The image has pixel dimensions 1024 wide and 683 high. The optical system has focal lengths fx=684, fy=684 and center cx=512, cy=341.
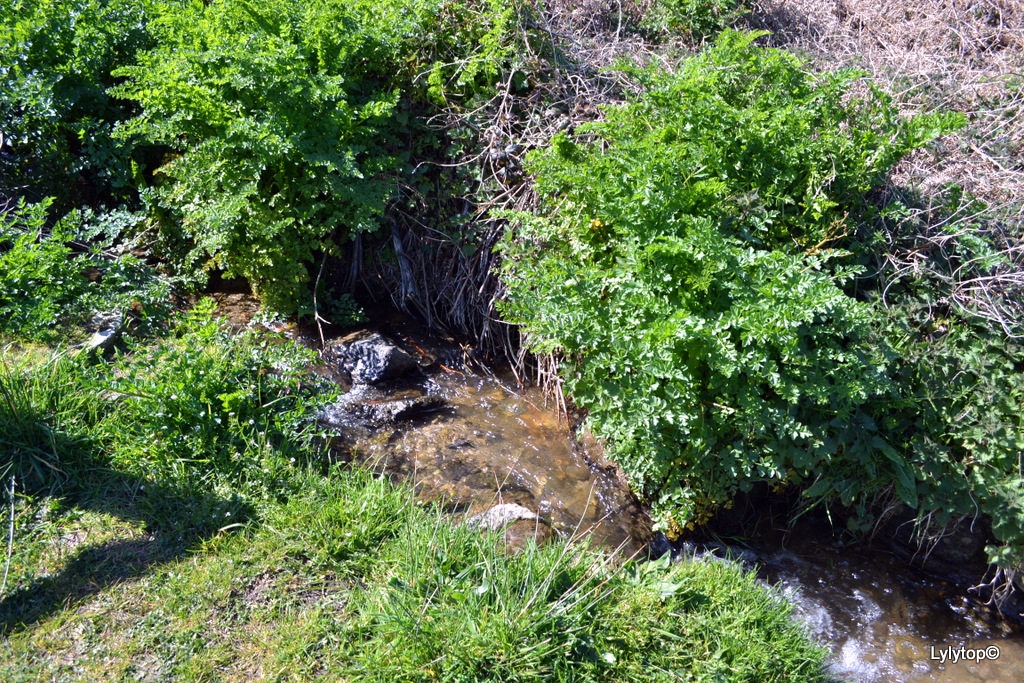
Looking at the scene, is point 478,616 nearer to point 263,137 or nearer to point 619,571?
point 619,571

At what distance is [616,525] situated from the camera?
3980mm

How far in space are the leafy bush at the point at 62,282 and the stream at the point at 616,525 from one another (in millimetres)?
1238

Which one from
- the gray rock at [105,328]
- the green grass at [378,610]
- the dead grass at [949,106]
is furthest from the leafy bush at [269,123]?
the dead grass at [949,106]

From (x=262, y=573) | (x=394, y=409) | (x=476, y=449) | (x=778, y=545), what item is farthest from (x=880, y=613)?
(x=262, y=573)

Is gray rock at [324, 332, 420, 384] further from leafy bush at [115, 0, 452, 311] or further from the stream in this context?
leafy bush at [115, 0, 452, 311]

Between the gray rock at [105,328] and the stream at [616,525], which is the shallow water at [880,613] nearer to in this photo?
the stream at [616,525]

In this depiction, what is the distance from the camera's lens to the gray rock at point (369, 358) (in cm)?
480

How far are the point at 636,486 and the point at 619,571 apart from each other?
0.74 m

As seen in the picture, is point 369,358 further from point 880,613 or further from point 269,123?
point 880,613

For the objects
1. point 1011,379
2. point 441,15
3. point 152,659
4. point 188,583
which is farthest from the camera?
point 441,15

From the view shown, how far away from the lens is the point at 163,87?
4.21m

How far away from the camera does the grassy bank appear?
267 cm

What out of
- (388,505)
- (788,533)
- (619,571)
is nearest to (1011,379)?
(788,533)

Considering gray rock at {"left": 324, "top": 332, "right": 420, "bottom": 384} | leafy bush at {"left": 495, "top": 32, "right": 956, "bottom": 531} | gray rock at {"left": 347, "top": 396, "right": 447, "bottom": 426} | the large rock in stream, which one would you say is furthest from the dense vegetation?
gray rock at {"left": 347, "top": 396, "right": 447, "bottom": 426}
